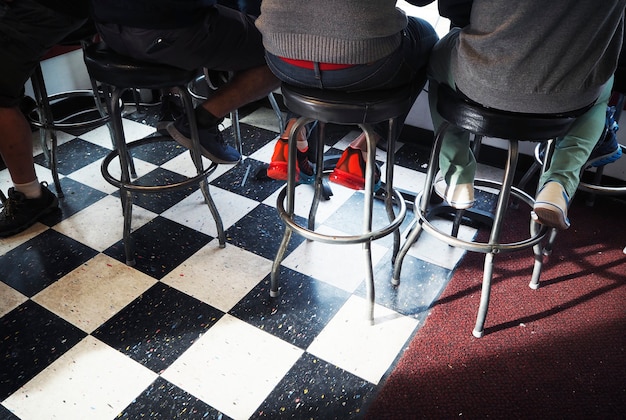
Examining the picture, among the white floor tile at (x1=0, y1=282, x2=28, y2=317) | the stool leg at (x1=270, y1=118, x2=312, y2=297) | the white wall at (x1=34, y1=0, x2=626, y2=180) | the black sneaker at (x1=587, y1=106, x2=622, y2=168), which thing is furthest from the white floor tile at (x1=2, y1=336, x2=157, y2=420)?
the white wall at (x1=34, y1=0, x2=626, y2=180)

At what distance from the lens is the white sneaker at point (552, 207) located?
5.03 feet

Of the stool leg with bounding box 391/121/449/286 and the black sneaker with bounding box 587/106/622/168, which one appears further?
the black sneaker with bounding box 587/106/622/168

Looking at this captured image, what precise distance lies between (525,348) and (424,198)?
58 centimetres

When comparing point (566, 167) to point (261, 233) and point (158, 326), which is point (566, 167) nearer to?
point (261, 233)

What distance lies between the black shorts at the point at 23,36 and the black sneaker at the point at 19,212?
1.36 feet

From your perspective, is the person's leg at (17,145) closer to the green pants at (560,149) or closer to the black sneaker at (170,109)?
the black sneaker at (170,109)

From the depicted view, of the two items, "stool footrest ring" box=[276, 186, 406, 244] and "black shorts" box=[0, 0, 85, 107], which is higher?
"black shorts" box=[0, 0, 85, 107]

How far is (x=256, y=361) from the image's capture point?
161 centimetres

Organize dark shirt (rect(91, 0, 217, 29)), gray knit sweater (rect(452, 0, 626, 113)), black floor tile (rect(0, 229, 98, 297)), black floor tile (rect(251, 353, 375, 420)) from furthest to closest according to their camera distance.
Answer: black floor tile (rect(0, 229, 98, 297)) → dark shirt (rect(91, 0, 217, 29)) → black floor tile (rect(251, 353, 375, 420)) → gray knit sweater (rect(452, 0, 626, 113))

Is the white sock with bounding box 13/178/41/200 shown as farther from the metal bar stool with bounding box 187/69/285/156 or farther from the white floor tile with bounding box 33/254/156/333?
the metal bar stool with bounding box 187/69/285/156

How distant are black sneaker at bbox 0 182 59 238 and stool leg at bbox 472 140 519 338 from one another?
1835mm

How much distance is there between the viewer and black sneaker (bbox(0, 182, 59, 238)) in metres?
2.16

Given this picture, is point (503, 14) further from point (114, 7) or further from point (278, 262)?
point (114, 7)

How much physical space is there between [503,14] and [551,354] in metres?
1.06
